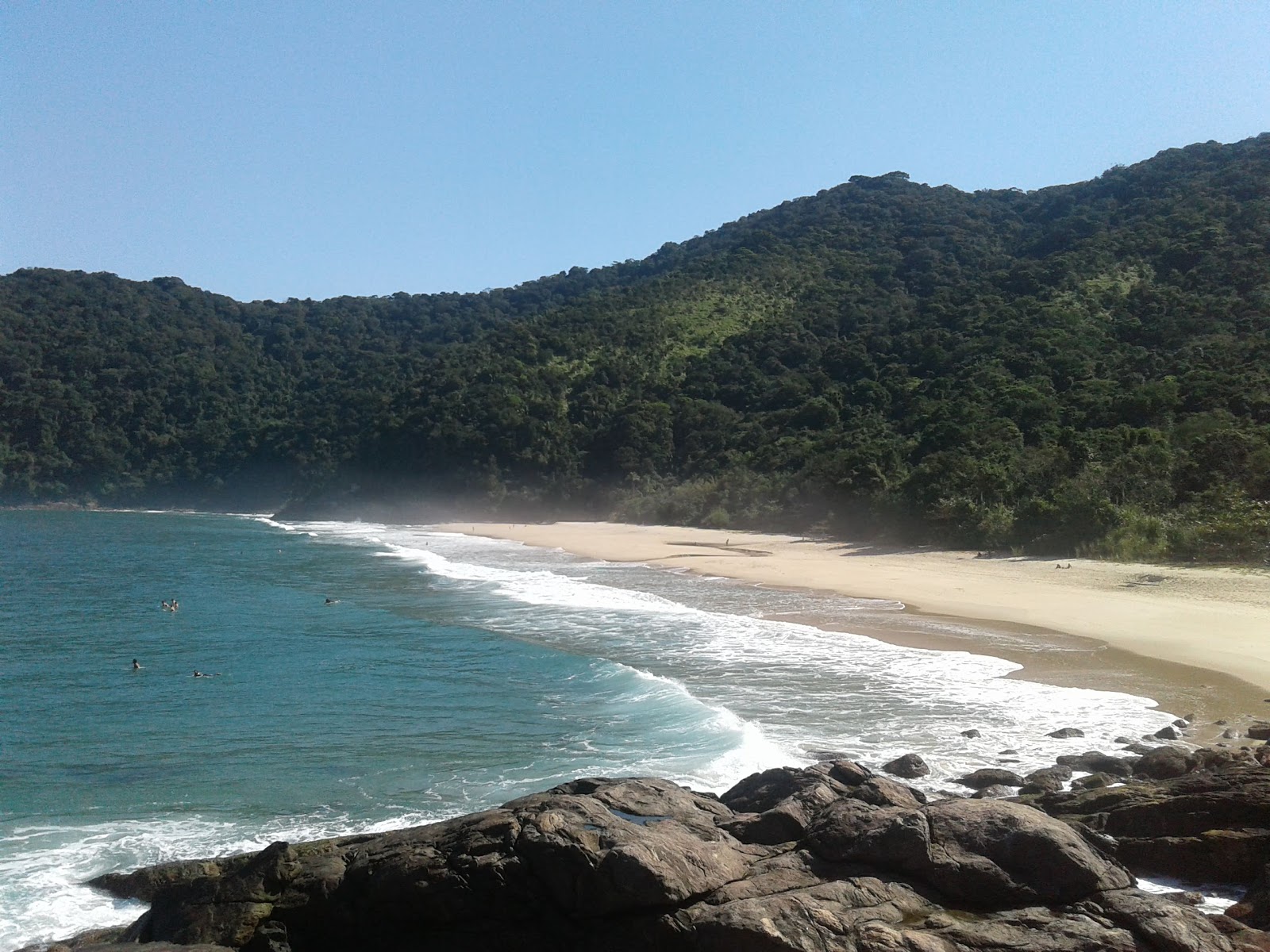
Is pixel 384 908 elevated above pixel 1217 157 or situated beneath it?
situated beneath

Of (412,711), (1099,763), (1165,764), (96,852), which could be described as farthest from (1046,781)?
(96,852)

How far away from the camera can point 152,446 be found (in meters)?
105

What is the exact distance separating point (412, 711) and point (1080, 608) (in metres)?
14.7

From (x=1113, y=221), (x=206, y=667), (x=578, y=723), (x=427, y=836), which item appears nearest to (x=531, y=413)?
(x=1113, y=221)

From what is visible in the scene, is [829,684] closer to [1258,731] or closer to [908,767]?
[908,767]

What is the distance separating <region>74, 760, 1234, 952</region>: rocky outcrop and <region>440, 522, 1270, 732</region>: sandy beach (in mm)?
7505

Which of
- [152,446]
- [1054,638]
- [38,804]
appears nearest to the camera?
[38,804]

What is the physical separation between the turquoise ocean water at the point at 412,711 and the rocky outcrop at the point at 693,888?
260 centimetres

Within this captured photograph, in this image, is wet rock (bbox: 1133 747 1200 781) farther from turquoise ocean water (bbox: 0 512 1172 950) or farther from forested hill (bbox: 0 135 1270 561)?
forested hill (bbox: 0 135 1270 561)

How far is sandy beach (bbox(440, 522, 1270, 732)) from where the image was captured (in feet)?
48.5

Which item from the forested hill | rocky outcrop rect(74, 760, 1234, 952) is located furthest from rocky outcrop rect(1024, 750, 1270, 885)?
the forested hill

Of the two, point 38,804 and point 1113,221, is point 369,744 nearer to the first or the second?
point 38,804

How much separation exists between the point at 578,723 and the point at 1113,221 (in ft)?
246

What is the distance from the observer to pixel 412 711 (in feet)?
49.3
